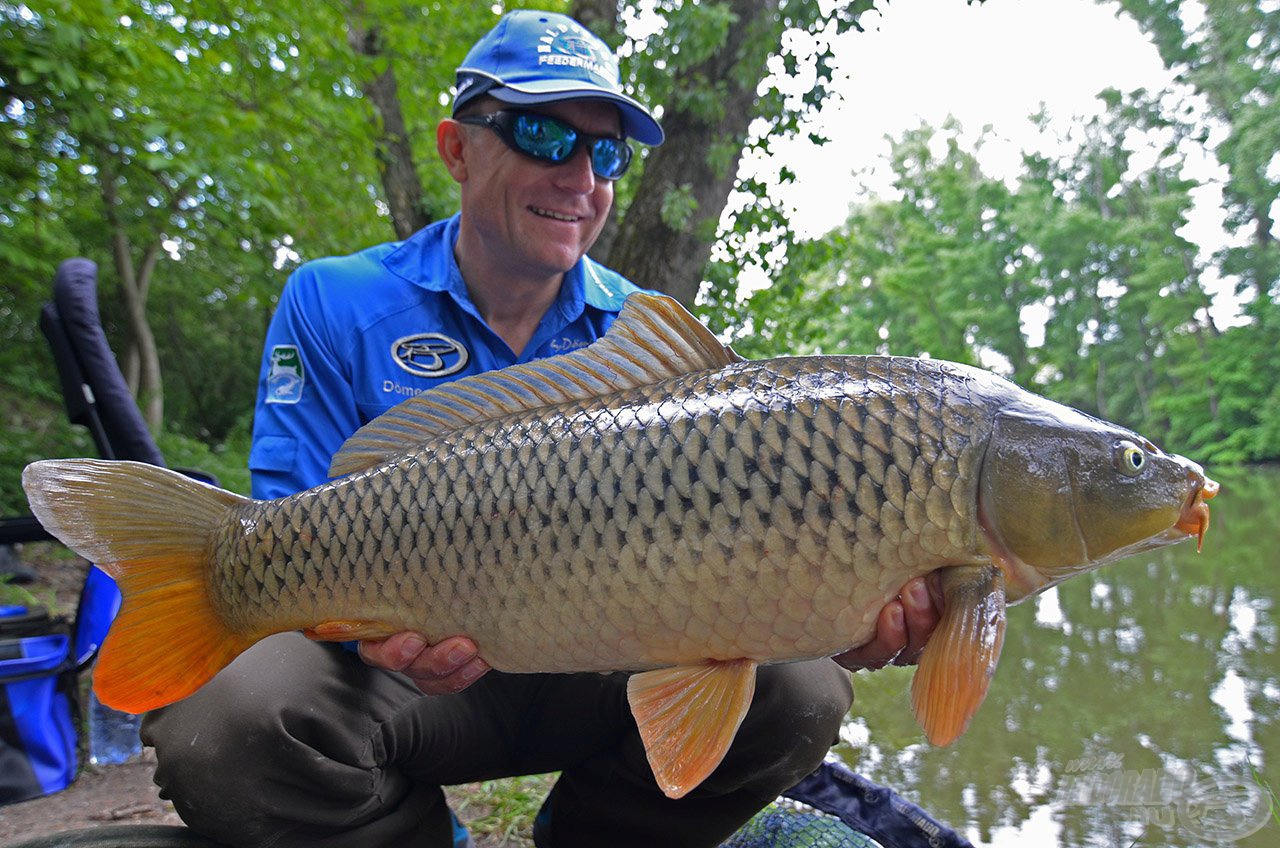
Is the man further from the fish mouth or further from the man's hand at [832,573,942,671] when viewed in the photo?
the fish mouth

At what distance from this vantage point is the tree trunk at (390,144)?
17.4 feet

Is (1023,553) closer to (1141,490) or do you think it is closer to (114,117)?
(1141,490)

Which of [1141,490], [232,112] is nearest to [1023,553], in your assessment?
[1141,490]

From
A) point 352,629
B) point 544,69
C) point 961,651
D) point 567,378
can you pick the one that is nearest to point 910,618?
point 961,651

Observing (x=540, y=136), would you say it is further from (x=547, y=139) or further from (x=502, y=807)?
(x=502, y=807)

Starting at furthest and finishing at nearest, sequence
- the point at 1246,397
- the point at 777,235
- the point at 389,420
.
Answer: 1. the point at 1246,397
2. the point at 777,235
3. the point at 389,420

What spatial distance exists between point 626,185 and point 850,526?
199 inches

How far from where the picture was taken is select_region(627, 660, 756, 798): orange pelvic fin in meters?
1.16

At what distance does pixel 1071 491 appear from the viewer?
111 cm

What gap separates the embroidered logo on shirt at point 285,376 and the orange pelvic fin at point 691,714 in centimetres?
96

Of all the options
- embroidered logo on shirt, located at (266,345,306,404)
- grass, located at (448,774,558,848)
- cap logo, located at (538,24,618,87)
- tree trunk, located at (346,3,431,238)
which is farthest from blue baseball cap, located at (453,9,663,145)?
tree trunk, located at (346,3,431,238)

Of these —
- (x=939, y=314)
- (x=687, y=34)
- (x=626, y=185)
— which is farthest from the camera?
(x=939, y=314)

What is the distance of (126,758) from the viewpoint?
2.49m

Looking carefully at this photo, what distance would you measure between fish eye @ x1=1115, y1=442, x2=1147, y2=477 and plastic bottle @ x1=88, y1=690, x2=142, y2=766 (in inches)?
98.9
